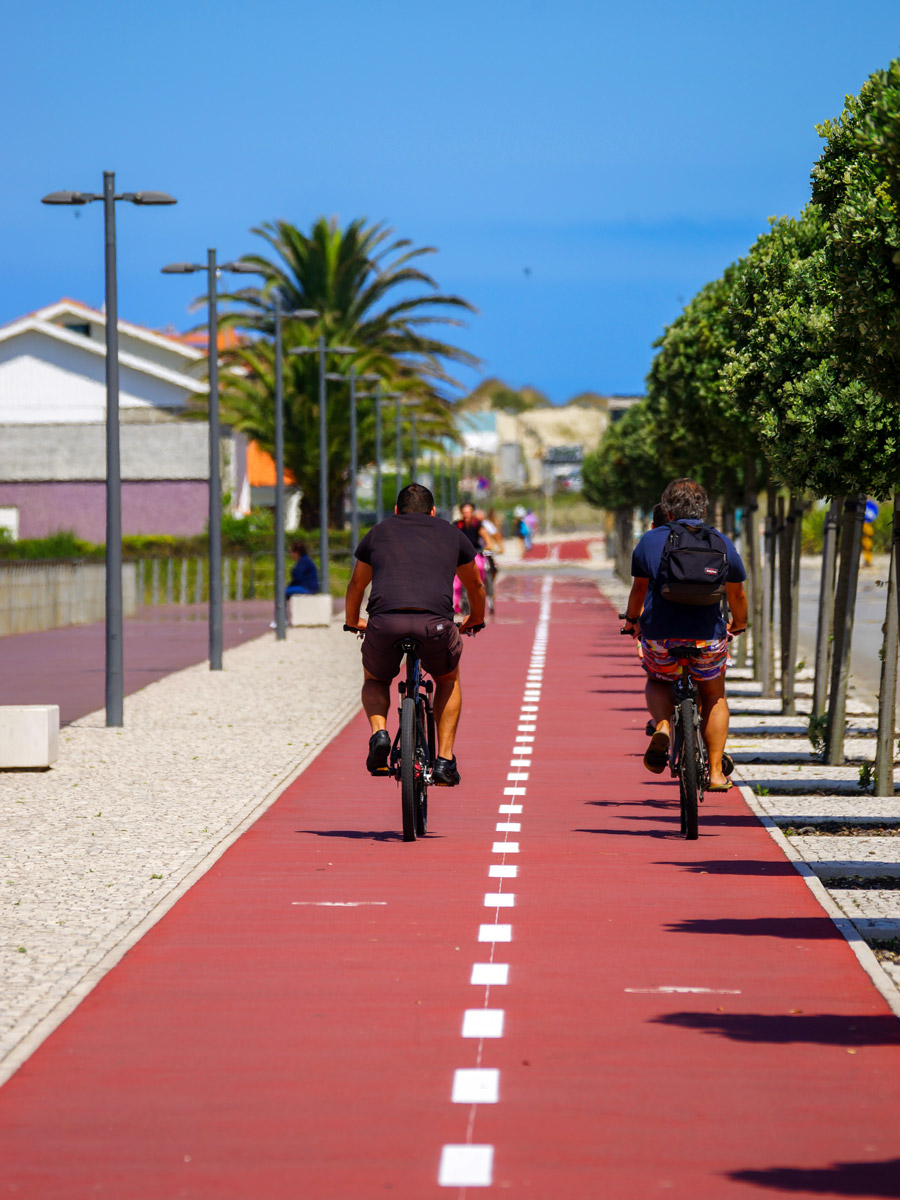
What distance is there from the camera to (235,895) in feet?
30.0

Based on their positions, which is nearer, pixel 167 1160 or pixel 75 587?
pixel 167 1160

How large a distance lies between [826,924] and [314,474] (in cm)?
4927

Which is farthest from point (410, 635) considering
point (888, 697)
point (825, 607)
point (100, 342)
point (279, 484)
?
point (100, 342)

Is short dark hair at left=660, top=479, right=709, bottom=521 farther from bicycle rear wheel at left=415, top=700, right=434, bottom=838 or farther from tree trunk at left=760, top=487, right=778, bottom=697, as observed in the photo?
tree trunk at left=760, top=487, right=778, bottom=697

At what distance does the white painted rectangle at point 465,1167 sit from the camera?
4.95 metres

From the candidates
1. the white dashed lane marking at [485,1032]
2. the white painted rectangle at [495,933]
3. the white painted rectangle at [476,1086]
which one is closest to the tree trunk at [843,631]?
the white dashed lane marking at [485,1032]

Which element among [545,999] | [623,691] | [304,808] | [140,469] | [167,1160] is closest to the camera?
[167,1160]

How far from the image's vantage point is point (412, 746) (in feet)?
34.0

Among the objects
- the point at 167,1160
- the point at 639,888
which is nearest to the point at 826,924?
the point at 639,888

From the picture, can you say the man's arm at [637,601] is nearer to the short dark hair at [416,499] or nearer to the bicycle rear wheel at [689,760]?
the bicycle rear wheel at [689,760]

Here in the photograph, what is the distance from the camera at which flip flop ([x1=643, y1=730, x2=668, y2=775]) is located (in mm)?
10852

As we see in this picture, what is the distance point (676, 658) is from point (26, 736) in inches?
224

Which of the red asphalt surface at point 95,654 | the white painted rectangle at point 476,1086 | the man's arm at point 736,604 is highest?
the man's arm at point 736,604

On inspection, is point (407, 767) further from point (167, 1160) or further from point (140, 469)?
point (140, 469)
